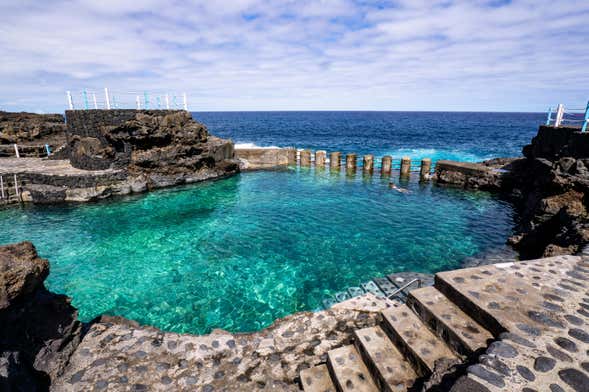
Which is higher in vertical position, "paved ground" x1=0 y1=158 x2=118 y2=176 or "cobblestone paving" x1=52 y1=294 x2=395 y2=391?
"paved ground" x1=0 y1=158 x2=118 y2=176

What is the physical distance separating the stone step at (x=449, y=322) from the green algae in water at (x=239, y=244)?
13.8 feet

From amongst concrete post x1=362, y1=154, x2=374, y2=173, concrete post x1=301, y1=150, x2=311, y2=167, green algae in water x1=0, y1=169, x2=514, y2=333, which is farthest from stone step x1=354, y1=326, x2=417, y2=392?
concrete post x1=301, y1=150, x2=311, y2=167

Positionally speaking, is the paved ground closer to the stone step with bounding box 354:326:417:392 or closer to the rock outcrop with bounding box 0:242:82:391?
the rock outcrop with bounding box 0:242:82:391

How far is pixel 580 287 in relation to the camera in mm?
4977

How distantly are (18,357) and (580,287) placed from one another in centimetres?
927

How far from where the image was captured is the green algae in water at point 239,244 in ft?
29.7

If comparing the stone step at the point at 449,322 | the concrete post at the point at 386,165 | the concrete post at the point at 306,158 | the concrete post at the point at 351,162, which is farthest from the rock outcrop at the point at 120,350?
the concrete post at the point at 306,158

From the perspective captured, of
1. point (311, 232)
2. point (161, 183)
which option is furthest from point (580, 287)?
point (161, 183)

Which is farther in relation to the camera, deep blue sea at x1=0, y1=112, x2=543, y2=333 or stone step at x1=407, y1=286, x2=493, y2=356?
deep blue sea at x1=0, y1=112, x2=543, y2=333

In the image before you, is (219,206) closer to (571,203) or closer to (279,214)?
(279,214)

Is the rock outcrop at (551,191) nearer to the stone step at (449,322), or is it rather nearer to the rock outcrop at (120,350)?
the stone step at (449,322)

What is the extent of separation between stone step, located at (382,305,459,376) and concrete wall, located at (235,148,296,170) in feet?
82.7

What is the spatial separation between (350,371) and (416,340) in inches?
47.5

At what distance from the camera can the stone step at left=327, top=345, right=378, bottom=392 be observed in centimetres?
443
